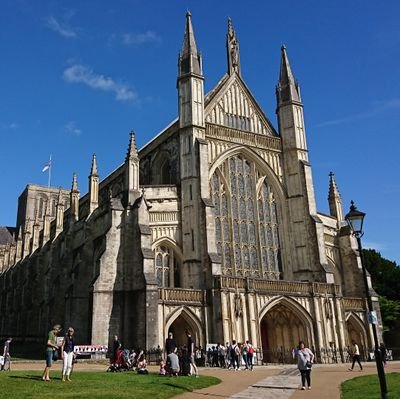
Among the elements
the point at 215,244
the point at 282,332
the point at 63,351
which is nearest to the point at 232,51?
the point at 215,244

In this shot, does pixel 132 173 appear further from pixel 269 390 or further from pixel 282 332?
pixel 269 390

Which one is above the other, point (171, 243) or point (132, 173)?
point (132, 173)

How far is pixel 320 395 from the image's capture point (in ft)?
44.2

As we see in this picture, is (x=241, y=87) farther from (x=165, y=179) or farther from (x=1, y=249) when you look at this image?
(x=1, y=249)

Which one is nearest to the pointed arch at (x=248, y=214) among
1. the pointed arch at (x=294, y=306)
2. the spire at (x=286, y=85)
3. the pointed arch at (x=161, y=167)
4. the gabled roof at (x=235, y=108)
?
the gabled roof at (x=235, y=108)

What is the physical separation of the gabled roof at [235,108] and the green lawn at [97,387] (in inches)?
953

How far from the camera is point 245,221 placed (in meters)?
36.2

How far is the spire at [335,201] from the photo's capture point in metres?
41.5

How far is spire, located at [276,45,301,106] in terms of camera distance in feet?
134

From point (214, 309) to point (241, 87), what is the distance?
19210 millimetres

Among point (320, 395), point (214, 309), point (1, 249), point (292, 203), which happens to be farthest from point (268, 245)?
point (1, 249)

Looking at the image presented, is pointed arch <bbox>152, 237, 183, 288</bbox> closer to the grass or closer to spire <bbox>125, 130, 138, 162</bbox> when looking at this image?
spire <bbox>125, 130, 138, 162</bbox>

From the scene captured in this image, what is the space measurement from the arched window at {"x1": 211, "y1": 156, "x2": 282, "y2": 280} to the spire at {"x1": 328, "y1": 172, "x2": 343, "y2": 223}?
6607 mm

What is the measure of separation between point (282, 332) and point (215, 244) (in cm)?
773
